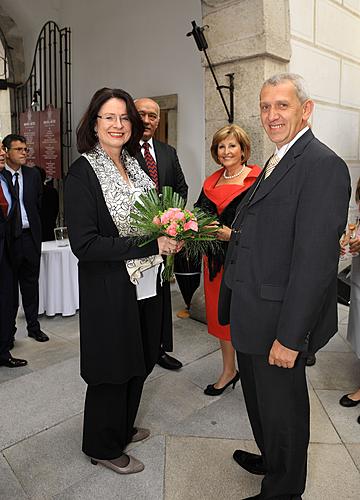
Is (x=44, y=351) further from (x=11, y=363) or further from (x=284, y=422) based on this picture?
(x=284, y=422)

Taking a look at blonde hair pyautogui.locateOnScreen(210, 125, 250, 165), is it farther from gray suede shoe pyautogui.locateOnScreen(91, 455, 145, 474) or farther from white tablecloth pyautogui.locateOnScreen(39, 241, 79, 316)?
white tablecloth pyautogui.locateOnScreen(39, 241, 79, 316)

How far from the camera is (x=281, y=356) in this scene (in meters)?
1.53

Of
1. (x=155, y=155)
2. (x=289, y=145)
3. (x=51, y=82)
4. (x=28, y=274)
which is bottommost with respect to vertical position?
(x=28, y=274)

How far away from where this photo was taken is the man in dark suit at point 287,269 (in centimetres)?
143

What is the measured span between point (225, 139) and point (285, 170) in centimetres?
134

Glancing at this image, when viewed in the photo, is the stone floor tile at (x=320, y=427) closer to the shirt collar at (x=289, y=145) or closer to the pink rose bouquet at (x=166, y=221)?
the pink rose bouquet at (x=166, y=221)

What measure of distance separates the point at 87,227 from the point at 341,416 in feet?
6.22

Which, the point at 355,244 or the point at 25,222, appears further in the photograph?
the point at 25,222

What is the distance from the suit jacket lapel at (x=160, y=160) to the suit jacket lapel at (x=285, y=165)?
1.39 metres

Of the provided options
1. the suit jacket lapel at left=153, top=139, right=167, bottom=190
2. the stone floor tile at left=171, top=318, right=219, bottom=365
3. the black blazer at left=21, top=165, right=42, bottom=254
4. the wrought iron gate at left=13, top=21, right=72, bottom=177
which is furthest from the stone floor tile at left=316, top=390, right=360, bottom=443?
the wrought iron gate at left=13, top=21, right=72, bottom=177

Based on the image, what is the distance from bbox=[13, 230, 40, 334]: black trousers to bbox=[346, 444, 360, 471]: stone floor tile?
8.34 feet

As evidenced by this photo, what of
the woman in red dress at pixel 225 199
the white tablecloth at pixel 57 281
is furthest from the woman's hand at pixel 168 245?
the white tablecloth at pixel 57 281

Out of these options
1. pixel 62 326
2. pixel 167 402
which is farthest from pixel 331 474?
pixel 62 326

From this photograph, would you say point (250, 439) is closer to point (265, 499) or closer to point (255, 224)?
point (265, 499)
